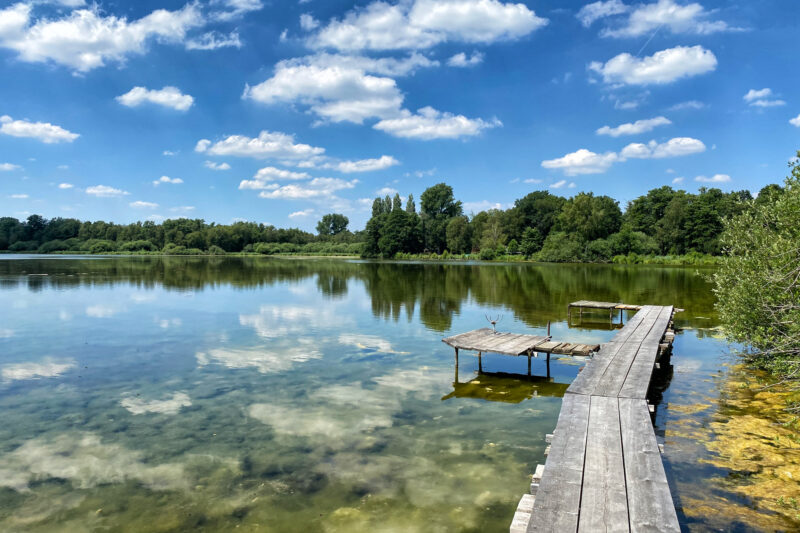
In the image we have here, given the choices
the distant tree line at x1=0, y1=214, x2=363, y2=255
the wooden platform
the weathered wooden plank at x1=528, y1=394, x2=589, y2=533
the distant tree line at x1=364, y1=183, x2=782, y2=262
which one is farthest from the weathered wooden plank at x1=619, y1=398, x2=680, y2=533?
the distant tree line at x1=0, y1=214, x2=363, y2=255

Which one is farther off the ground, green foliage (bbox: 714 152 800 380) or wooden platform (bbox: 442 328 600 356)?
green foliage (bbox: 714 152 800 380)

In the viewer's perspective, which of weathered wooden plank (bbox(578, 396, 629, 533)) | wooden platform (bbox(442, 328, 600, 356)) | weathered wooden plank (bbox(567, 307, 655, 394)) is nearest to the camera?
weathered wooden plank (bbox(578, 396, 629, 533))

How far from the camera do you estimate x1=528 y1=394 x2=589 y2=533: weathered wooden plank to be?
5164mm

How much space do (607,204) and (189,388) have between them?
4225 inches

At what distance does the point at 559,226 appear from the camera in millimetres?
111625

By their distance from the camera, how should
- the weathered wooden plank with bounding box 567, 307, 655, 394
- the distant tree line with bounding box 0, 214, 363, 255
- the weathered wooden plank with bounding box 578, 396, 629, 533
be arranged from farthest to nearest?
the distant tree line with bounding box 0, 214, 363, 255 → the weathered wooden plank with bounding box 567, 307, 655, 394 → the weathered wooden plank with bounding box 578, 396, 629, 533

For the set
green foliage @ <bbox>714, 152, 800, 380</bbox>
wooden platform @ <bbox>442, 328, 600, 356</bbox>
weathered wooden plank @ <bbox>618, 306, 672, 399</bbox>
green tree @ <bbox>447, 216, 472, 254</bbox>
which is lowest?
wooden platform @ <bbox>442, 328, 600, 356</bbox>

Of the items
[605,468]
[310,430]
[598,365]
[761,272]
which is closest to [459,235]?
[761,272]

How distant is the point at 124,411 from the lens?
40.0 feet

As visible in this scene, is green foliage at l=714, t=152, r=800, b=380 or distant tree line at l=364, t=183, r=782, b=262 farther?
distant tree line at l=364, t=183, r=782, b=262

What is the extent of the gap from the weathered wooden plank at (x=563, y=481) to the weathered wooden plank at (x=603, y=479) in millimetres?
91

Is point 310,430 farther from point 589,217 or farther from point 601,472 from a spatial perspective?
point 589,217

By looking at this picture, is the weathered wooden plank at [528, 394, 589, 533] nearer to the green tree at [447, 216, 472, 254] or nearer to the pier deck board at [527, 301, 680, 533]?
the pier deck board at [527, 301, 680, 533]

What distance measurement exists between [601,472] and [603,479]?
0.19m
